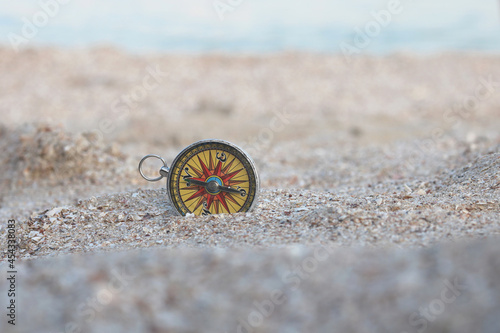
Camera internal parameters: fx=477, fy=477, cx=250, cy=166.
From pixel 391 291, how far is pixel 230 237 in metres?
1.42

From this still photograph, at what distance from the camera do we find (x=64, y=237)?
159 inches

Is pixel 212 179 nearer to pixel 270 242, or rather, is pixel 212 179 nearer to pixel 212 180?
pixel 212 180

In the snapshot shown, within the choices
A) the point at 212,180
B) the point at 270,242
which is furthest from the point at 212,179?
the point at 270,242

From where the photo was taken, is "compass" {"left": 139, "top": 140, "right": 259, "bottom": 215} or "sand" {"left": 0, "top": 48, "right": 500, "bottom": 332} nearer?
"sand" {"left": 0, "top": 48, "right": 500, "bottom": 332}

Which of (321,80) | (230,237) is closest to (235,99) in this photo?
(321,80)

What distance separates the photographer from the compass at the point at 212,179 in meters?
3.89

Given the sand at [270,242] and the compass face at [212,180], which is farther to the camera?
the compass face at [212,180]

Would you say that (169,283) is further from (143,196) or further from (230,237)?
(143,196)

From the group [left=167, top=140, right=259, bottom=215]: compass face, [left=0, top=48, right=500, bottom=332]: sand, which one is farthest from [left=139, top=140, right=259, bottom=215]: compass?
[left=0, top=48, right=500, bottom=332]: sand

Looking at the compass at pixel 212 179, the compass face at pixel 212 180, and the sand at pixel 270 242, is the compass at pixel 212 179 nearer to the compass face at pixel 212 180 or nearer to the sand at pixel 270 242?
the compass face at pixel 212 180

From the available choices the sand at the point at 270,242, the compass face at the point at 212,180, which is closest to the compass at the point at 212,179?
the compass face at the point at 212,180

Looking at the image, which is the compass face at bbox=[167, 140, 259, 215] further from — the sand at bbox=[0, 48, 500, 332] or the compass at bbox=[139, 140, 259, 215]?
the sand at bbox=[0, 48, 500, 332]

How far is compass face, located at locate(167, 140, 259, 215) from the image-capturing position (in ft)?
12.8

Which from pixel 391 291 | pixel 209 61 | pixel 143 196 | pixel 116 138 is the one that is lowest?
pixel 391 291
